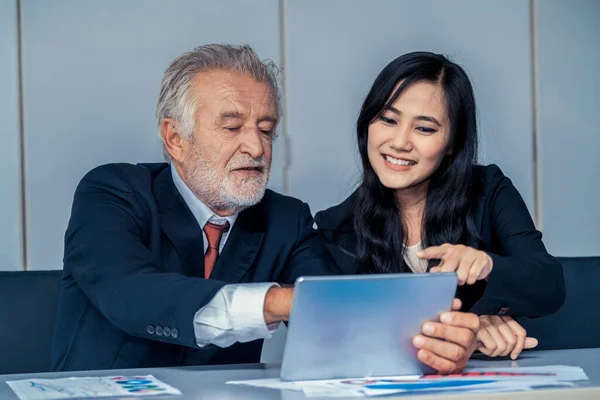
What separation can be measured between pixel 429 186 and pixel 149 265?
2.84ft

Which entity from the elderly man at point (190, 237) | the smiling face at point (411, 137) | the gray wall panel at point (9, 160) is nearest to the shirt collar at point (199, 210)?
the elderly man at point (190, 237)

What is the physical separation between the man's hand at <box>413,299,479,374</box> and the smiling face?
0.75 meters

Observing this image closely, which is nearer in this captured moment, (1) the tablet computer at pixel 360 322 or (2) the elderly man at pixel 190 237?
(1) the tablet computer at pixel 360 322

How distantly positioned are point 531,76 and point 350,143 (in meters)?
0.73

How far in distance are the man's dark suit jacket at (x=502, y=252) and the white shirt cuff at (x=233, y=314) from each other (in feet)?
1.50

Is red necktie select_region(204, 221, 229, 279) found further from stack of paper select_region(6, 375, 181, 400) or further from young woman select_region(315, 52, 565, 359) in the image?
stack of paper select_region(6, 375, 181, 400)

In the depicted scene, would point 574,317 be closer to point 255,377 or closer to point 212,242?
point 212,242

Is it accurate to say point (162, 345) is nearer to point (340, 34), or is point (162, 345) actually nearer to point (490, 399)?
point (490, 399)

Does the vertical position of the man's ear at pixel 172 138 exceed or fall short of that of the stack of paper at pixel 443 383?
it exceeds it

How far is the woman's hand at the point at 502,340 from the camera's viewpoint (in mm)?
1762

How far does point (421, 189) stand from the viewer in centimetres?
231

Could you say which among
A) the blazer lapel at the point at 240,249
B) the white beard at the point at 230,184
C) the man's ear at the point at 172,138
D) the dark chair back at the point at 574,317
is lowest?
the dark chair back at the point at 574,317

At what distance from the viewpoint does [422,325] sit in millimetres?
1409

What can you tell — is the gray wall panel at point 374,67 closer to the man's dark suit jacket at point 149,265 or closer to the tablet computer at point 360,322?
the man's dark suit jacket at point 149,265
